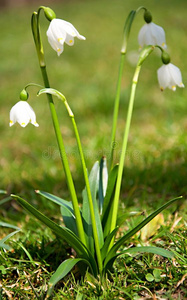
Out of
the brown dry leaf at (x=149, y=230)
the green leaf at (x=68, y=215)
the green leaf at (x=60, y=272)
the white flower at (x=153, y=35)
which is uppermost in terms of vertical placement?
the white flower at (x=153, y=35)

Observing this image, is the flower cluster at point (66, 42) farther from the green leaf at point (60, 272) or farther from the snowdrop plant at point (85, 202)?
the green leaf at point (60, 272)

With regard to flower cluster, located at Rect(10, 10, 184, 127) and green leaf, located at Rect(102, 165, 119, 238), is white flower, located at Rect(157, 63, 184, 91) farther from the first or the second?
green leaf, located at Rect(102, 165, 119, 238)

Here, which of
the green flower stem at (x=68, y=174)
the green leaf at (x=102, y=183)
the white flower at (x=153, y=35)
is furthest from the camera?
the green leaf at (x=102, y=183)

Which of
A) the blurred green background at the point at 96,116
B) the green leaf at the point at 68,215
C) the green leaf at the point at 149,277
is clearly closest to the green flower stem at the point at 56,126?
the green leaf at the point at 68,215

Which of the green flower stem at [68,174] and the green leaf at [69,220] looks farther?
the green leaf at [69,220]

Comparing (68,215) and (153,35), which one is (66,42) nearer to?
(153,35)

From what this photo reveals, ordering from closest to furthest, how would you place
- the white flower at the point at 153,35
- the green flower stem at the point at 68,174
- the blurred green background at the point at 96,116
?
the green flower stem at the point at 68,174 → the white flower at the point at 153,35 → the blurred green background at the point at 96,116

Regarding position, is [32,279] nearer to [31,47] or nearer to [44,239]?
[44,239]

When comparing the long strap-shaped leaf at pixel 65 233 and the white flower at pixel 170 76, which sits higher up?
the white flower at pixel 170 76
